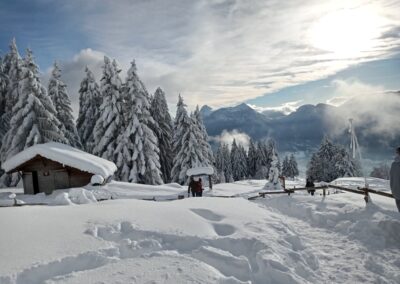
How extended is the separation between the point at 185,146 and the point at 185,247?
1268 inches

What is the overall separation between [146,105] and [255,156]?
59.9 meters

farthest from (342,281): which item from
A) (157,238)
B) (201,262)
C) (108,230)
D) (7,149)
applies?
(7,149)

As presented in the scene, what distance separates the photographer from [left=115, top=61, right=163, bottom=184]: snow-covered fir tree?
110 feet

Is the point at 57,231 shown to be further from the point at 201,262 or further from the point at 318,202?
the point at 318,202

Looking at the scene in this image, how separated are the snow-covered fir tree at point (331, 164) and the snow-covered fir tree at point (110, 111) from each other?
45095 mm

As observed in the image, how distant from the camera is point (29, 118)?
31.2 m

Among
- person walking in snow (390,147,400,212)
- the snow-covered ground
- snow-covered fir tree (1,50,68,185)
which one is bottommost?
the snow-covered ground

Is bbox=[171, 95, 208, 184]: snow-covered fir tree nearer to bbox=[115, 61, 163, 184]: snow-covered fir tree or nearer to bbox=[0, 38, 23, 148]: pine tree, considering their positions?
bbox=[115, 61, 163, 184]: snow-covered fir tree

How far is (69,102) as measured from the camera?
1592 inches

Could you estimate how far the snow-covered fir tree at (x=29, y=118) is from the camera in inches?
1224

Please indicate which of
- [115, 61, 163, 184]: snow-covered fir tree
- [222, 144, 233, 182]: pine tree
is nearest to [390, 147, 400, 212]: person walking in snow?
[115, 61, 163, 184]: snow-covered fir tree

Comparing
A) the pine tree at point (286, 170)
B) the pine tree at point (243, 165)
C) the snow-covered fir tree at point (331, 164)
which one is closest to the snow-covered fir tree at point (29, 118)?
the snow-covered fir tree at point (331, 164)

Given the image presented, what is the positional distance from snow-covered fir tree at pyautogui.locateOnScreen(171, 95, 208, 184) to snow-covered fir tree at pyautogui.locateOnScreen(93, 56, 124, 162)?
8076 millimetres

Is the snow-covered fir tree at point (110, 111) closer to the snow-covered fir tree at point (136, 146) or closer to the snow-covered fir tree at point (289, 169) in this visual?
the snow-covered fir tree at point (136, 146)
